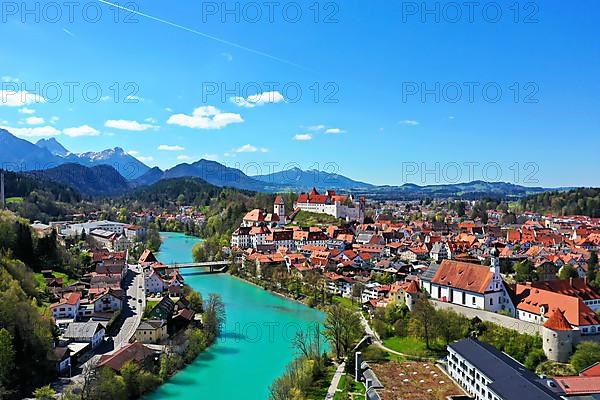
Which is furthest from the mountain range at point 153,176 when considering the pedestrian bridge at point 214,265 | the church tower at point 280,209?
the pedestrian bridge at point 214,265

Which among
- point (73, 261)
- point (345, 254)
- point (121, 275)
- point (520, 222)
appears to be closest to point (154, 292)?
point (121, 275)

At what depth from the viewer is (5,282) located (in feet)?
37.5

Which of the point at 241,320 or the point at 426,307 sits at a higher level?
the point at 426,307

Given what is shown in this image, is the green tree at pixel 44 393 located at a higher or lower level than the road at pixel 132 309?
lower

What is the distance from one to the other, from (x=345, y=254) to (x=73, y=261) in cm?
1068

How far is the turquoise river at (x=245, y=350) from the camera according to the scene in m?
10.3

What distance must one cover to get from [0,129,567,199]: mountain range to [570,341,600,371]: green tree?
A: 76.9 m

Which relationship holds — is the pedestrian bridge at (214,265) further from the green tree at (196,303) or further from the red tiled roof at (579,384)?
the red tiled roof at (579,384)

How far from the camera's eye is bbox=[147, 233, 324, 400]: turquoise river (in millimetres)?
10312

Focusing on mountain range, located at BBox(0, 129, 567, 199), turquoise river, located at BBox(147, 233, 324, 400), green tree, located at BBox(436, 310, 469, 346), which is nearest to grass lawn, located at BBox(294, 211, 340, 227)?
turquoise river, located at BBox(147, 233, 324, 400)

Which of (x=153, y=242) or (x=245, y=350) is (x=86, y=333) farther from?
(x=153, y=242)

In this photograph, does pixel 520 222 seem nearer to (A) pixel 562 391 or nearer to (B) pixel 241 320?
(B) pixel 241 320

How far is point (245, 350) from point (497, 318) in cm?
586

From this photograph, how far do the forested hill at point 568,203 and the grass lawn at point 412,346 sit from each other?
1328 inches
